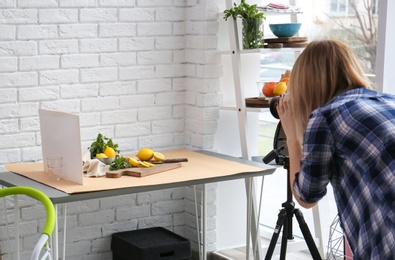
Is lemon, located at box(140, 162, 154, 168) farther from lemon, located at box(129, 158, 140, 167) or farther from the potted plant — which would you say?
the potted plant

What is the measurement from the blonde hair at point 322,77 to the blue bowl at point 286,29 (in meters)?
1.63

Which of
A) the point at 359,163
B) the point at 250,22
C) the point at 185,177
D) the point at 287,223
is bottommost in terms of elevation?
the point at 287,223

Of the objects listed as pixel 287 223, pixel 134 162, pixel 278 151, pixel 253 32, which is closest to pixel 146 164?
pixel 134 162

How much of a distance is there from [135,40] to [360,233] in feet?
7.12

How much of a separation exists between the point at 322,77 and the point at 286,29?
5.56 feet

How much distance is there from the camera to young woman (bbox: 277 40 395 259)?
1.96 metres

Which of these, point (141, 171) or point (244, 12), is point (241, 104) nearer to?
point (244, 12)

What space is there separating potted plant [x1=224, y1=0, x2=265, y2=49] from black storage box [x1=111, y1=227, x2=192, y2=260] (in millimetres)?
1029

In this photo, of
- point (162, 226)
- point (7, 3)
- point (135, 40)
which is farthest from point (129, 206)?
point (7, 3)

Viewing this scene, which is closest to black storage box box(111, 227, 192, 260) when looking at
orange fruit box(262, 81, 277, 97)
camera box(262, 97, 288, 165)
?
camera box(262, 97, 288, 165)

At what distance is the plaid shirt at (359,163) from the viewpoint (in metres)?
1.95

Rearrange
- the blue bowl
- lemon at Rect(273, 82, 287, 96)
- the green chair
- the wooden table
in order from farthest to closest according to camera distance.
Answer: the blue bowl < lemon at Rect(273, 82, 287, 96) < the wooden table < the green chair

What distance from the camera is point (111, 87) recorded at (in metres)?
3.86

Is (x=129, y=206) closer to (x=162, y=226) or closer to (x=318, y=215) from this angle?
(x=162, y=226)
